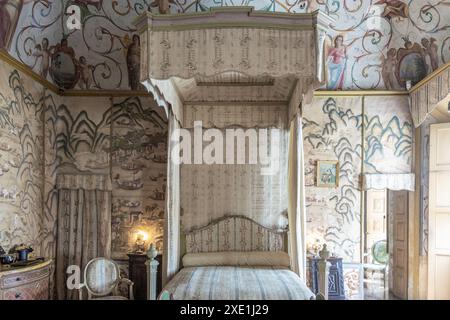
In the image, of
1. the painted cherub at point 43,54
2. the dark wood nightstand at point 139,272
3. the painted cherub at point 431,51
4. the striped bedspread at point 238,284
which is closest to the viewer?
the striped bedspread at point 238,284

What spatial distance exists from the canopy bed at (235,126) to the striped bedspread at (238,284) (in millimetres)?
12

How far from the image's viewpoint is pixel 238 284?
4.68 m

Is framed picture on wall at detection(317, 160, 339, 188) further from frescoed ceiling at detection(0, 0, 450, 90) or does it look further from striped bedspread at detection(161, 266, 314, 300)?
striped bedspread at detection(161, 266, 314, 300)

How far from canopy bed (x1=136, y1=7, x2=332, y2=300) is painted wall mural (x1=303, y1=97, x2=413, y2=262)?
0.64 metres

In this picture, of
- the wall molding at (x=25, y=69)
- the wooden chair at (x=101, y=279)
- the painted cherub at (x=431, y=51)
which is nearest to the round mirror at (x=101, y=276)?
the wooden chair at (x=101, y=279)

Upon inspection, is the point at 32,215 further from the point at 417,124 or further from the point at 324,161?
the point at 417,124

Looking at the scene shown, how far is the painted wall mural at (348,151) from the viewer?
22.1 feet

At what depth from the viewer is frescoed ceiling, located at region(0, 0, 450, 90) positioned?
582 centimetres

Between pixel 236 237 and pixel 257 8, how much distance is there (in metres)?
3.44

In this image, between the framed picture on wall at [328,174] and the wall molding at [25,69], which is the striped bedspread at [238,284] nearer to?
the framed picture on wall at [328,174]

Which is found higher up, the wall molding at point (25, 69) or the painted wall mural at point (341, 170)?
the wall molding at point (25, 69)

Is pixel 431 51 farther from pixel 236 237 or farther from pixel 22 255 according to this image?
pixel 22 255
